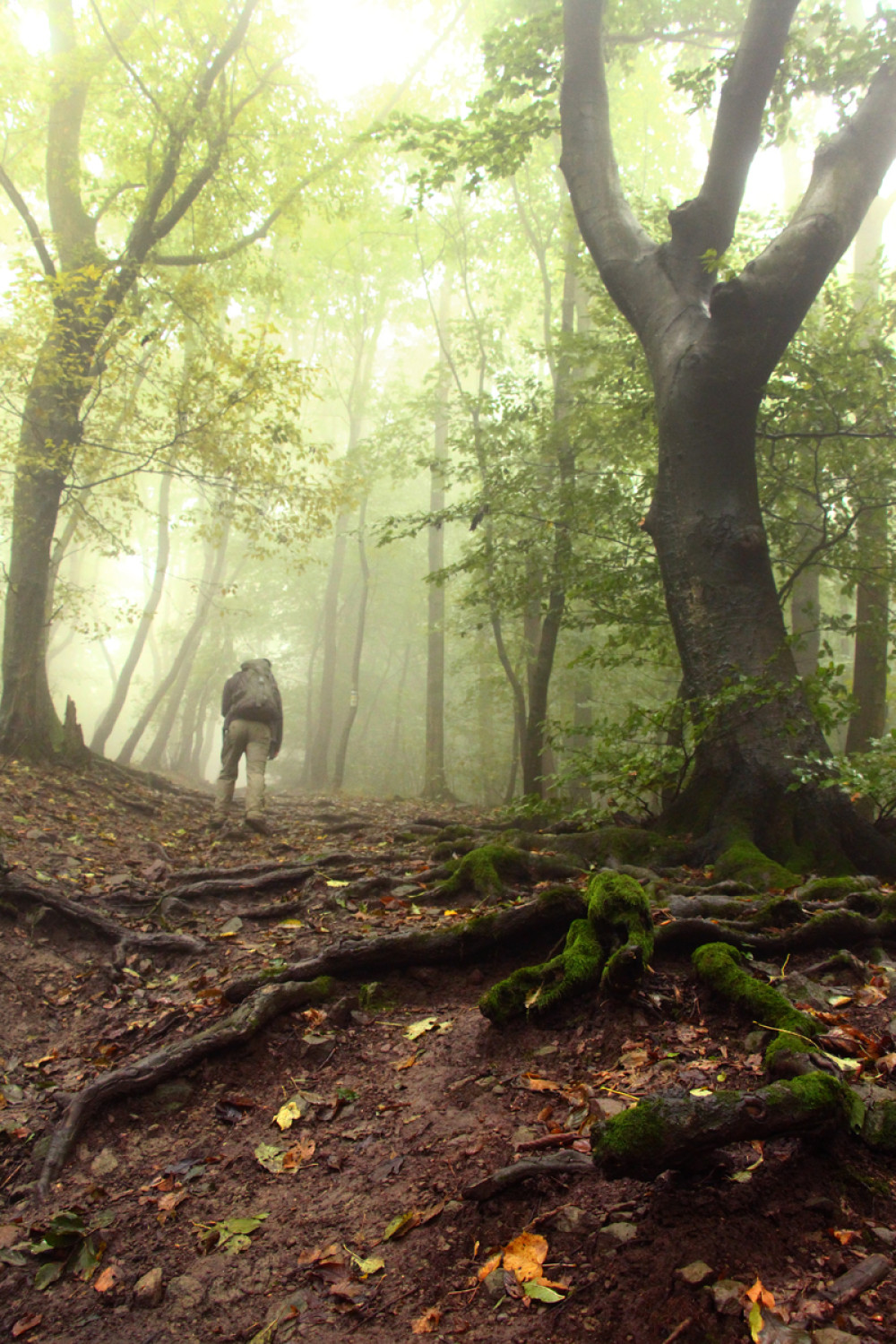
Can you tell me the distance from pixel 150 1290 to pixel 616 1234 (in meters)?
1.41

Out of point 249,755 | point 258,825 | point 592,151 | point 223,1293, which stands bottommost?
point 223,1293

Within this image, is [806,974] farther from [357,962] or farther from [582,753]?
[582,753]

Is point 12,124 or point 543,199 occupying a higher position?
point 543,199

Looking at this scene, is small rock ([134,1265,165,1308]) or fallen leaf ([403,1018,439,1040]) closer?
small rock ([134,1265,165,1308])

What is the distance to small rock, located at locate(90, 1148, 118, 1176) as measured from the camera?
2.80 meters

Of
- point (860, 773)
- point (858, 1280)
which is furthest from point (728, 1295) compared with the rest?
point (860, 773)

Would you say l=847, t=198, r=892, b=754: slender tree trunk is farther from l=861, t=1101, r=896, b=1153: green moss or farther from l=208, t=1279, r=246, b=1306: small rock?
l=208, t=1279, r=246, b=1306: small rock

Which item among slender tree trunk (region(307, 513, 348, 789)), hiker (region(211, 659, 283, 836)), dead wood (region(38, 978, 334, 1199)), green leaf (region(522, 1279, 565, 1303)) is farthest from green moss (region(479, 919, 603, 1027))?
slender tree trunk (region(307, 513, 348, 789))

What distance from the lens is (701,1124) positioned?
1864 mm

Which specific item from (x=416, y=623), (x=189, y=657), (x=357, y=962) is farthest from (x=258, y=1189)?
(x=416, y=623)

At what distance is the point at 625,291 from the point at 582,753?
14.4 feet

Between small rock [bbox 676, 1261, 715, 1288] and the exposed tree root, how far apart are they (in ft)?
12.5

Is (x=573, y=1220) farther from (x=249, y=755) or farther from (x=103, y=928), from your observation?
(x=249, y=755)

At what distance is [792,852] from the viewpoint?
4.98 meters
